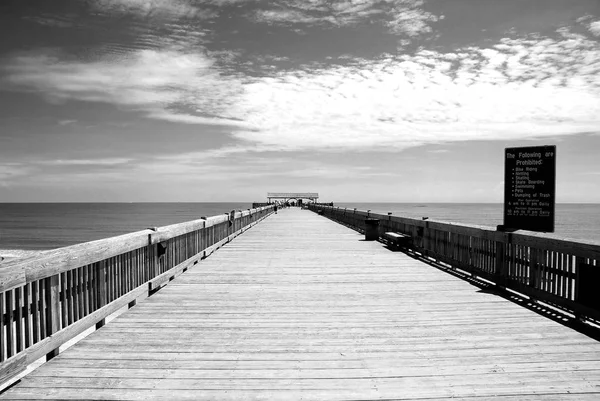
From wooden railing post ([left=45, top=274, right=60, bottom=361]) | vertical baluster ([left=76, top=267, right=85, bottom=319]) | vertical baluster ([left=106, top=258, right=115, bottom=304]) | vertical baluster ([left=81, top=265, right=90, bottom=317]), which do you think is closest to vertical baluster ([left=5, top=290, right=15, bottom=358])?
wooden railing post ([left=45, top=274, right=60, bottom=361])

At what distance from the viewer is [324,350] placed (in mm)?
4785

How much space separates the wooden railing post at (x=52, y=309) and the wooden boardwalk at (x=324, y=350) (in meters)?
0.27

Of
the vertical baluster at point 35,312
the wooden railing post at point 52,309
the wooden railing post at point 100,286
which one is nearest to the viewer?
the vertical baluster at point 35,312

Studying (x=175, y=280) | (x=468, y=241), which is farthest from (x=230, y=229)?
(x=468, y=241)

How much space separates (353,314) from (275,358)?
2009 millimetres

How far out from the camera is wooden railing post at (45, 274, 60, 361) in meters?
4.55

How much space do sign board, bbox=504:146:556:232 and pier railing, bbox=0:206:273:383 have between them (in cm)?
616

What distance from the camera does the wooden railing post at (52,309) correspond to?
455 cm

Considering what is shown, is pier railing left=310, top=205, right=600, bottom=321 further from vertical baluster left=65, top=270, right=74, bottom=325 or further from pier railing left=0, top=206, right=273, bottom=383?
vertical baluster left=65, top=270, right=74, bottom=325

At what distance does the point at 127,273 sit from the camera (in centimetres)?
668

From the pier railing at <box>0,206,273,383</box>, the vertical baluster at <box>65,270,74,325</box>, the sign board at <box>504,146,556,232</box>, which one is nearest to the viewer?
the pier railing at <box>0,206,273,383</box>

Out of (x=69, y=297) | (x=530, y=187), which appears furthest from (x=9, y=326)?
(x=530, y=187)

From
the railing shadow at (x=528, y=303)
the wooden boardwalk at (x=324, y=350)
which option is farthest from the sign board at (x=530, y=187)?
the wooden boardwalk at (x=324, y=350)

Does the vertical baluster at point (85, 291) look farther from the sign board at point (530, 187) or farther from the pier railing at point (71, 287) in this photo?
the sign board at point (530, 187)
